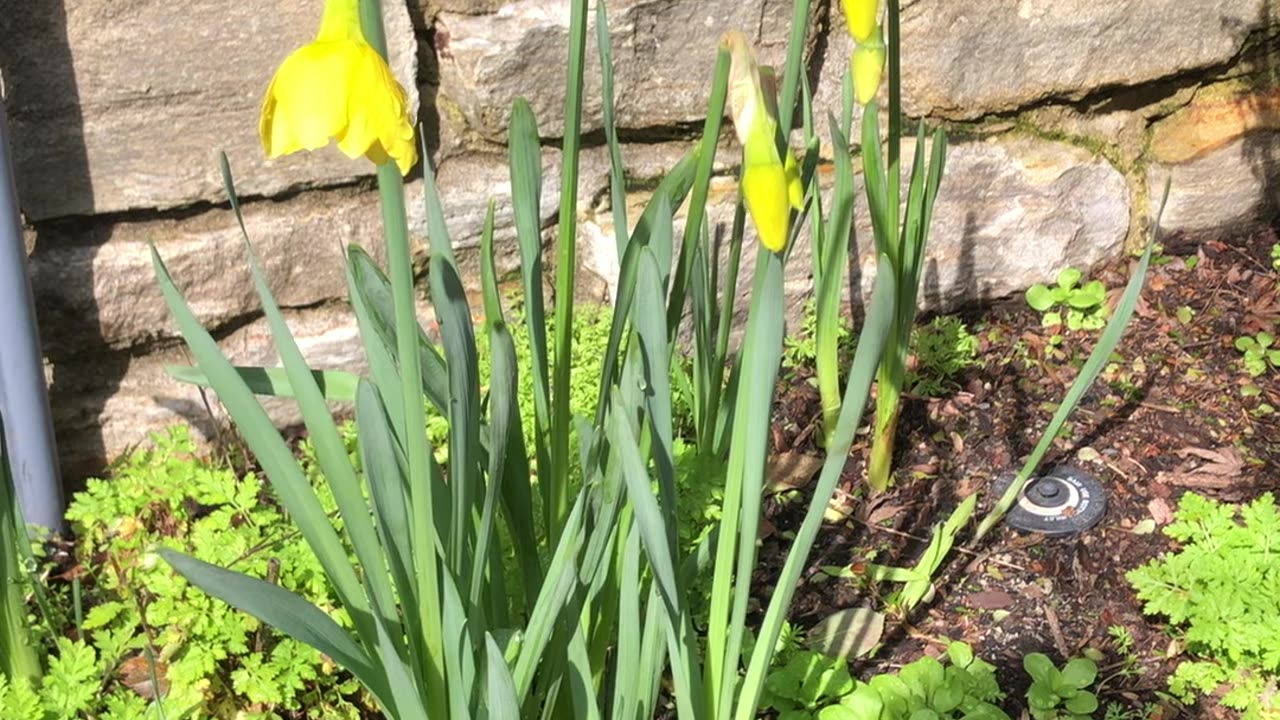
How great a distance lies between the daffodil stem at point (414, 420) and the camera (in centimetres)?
77

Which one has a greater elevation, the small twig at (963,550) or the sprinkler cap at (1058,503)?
the sprinkler cap at (1058,503)

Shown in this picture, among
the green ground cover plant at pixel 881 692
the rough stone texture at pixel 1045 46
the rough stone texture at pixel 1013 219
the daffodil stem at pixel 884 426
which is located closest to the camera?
the green ground cover plant at pixel 881 692

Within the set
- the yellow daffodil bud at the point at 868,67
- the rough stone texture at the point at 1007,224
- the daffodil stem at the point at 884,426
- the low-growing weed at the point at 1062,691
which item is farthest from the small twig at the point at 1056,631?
the yellow daffodil bud at the point at 868,67

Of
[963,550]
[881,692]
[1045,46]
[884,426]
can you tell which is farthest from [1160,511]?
[1045,46]

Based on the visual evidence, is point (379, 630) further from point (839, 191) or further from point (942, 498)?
→ point (942, 498)

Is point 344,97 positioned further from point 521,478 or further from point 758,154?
point 521,478

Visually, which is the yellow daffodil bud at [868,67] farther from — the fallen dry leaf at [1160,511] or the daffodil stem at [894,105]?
the fallen dry leaf at [1160,511]

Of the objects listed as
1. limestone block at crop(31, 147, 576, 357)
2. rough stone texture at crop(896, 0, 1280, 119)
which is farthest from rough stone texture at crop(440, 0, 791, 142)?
rough stone texture at crop(896, 0, 1280, 119)

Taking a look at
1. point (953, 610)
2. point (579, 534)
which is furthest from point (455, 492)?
point (953, 610)

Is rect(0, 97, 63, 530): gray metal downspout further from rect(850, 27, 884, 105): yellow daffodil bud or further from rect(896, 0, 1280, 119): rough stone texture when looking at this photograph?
rect(896, 0, 1280, 119): rough stone texture

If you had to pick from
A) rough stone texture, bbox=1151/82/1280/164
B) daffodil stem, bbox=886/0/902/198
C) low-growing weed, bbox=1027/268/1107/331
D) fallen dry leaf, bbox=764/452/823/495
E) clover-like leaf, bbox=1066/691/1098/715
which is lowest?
clover-like leaf, bbox=1066/691/1098/715

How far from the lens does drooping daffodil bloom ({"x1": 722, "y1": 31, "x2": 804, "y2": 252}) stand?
83cm

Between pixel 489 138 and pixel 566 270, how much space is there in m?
0.81

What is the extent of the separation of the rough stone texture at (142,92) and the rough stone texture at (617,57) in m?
0.10
